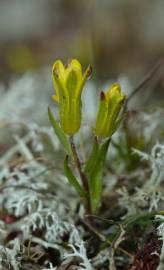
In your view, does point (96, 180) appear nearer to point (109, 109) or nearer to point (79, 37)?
point (109, 109)

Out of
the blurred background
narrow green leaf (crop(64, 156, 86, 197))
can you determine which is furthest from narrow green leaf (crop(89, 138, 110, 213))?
the blurred background

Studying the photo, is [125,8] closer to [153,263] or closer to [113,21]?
[113,21]

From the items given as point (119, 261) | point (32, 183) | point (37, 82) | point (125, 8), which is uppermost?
point (125, 8)

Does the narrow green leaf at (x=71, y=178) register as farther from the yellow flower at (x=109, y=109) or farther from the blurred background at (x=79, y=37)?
the blurred background at (x=79, y=37)

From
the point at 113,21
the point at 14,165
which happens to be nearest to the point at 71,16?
the point at 113,21

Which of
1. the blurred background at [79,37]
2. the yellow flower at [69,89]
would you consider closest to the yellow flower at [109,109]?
the yellow flower at [69,89]

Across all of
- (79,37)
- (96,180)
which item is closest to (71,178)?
(96,180)

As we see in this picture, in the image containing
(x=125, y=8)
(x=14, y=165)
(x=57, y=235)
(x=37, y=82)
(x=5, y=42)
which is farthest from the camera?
(x=125, y=8)

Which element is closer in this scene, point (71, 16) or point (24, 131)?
point (24, 131)
